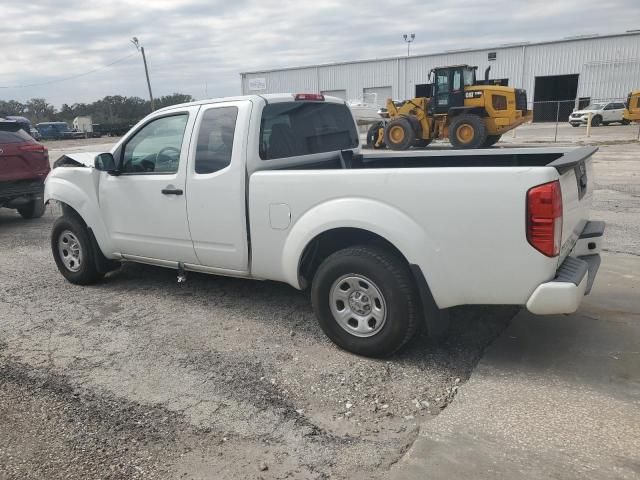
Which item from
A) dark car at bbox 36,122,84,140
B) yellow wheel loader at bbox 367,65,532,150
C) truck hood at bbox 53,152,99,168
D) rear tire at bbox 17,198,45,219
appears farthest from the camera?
→ dark car at bbox 36,122,84,140

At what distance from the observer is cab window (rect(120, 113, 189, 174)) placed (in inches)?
189

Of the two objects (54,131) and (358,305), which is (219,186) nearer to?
(358,305)

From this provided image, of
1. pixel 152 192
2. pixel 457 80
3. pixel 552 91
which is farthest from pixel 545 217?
pixel 552 91

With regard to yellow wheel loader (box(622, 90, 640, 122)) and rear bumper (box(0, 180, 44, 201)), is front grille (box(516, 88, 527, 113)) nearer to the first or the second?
yellow wheel loader (box(622, 90, 640, 122))

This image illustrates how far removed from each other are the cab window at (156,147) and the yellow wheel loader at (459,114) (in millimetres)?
15908

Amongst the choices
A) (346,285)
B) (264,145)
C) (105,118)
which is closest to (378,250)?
(346,285)

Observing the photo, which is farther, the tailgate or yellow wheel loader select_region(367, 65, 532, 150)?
yellow wheel loader select_region(367, 65, 532, 150)

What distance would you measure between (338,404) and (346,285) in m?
0.86

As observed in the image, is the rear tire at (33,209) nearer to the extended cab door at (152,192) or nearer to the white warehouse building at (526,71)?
the extended cab door at (152,192)

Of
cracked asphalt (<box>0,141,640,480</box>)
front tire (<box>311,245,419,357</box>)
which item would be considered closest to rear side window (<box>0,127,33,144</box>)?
cracked asphalt (<box>0,141,640,480</box>)

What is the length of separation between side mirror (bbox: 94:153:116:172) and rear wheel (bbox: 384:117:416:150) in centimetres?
1638

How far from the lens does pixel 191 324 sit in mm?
4660

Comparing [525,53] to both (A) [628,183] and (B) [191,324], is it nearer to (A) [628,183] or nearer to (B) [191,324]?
(A) [628,183]

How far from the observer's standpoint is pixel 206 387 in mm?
3586
